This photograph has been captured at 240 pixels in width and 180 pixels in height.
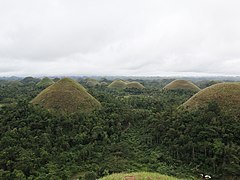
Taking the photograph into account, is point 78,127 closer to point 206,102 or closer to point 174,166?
point 174,166

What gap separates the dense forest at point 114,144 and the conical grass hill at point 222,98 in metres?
1.82

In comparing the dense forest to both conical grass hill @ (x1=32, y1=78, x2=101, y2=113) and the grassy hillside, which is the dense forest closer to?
the grassy hillside

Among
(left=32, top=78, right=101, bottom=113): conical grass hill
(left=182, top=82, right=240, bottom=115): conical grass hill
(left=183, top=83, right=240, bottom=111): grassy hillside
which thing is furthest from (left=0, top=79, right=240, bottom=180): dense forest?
(left=32, top=78, right=101, bottom=113): conical grass hill

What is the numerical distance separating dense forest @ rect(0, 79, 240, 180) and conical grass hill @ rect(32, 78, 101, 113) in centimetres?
289

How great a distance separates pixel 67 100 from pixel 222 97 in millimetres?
18469

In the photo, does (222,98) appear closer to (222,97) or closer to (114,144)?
(222,97)

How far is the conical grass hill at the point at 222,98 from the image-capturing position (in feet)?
80.4

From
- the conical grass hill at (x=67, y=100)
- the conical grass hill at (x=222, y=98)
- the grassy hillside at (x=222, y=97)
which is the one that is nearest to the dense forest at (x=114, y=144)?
the conical grass hill at (x=222, y=98)

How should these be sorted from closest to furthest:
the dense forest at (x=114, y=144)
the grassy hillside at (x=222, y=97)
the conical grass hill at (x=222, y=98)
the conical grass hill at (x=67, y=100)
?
1. the dense forest at (x=114, y=144)
2. the conical grass hill at (x=222, y=98)
3. the grassy hillside at (x=222, y=97)
4. the conical grass hill at (x=67, y=100)

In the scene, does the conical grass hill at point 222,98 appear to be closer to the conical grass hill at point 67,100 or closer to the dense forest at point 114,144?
the dense forest at point 114,144

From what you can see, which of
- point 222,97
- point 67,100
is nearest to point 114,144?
point 67,100

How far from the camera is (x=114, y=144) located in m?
20.0

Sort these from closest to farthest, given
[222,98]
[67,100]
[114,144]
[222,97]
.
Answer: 1. [114,144]
2. [222,98]
3. [222,97]
4. [67,100]

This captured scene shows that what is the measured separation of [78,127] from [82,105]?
274 inches
